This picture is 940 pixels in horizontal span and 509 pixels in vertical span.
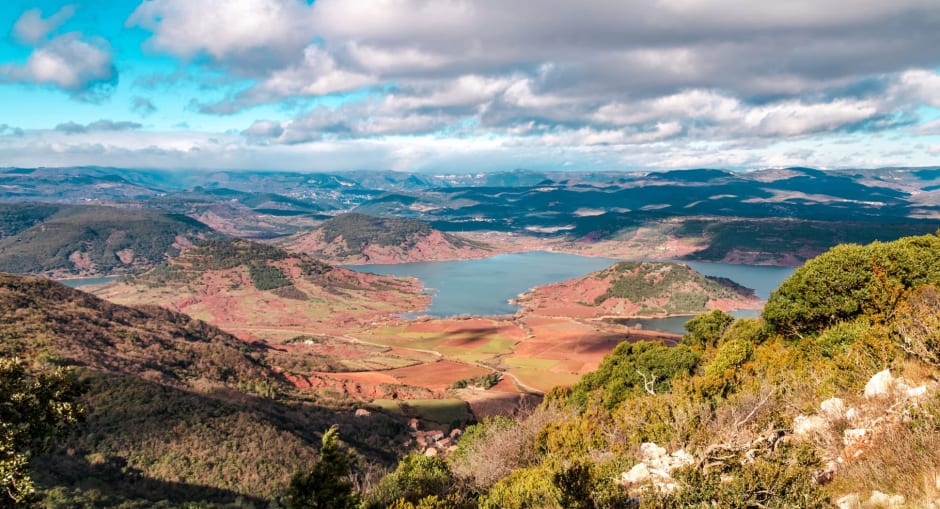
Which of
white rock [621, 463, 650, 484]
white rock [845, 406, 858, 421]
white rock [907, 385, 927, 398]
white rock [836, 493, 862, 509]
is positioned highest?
white rock [907, 385, 927, 398]

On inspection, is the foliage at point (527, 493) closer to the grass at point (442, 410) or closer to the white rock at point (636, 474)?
the white rock at point (636, 474)

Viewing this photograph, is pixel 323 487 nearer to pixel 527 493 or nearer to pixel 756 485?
pixel 527 493

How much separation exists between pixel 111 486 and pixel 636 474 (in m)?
33.2

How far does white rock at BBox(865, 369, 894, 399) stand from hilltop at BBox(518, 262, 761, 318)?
135 metres

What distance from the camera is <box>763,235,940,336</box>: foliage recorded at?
32781mm

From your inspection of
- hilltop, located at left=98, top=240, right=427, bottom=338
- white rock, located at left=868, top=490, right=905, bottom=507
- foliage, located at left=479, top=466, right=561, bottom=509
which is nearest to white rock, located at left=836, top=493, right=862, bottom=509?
white rock, located at left=868, top=490, right=905, bottom=507

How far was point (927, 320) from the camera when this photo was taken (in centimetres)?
1571

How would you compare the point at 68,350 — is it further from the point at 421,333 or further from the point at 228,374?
the point at 421,333

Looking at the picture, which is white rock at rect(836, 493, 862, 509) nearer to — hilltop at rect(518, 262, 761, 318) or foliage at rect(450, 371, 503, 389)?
foliage at rect(450, 371, 503, 389)

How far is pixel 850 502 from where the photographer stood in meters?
10.7

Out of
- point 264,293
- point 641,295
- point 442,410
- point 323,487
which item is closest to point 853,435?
point 323,487

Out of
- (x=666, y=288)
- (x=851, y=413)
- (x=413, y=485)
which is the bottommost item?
(x=666, y=288)

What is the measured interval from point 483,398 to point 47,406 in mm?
64469

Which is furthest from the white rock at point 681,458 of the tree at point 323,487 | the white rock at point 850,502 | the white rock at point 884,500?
the tree at point 323,487
